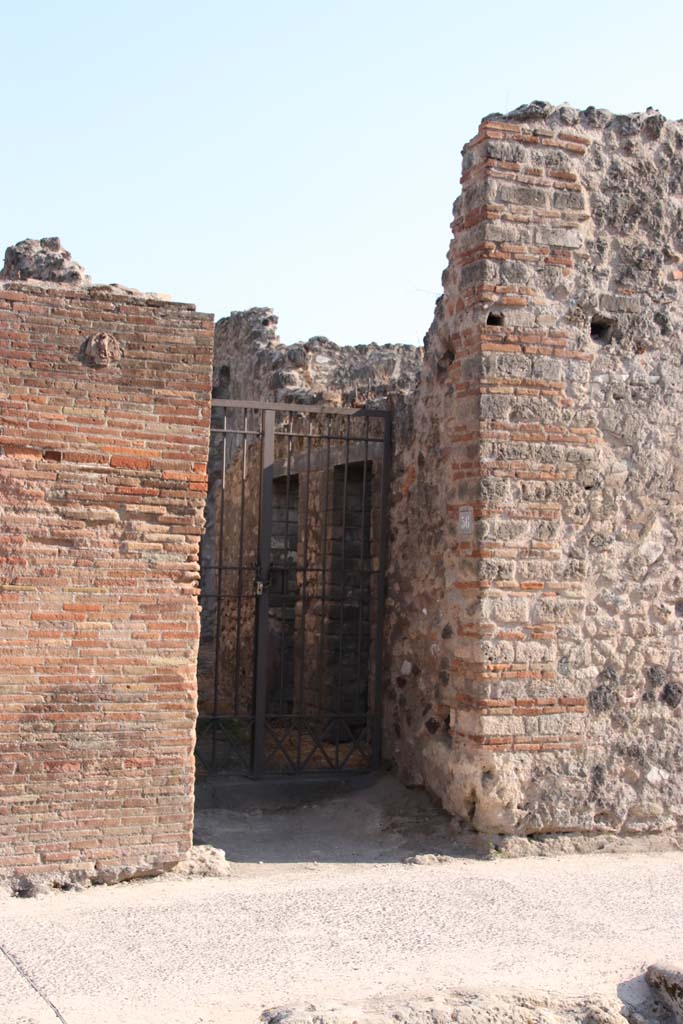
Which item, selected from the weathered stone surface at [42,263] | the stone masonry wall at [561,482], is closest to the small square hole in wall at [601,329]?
the stone masonry wall at [561,482]

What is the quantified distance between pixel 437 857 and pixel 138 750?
6.18 feet

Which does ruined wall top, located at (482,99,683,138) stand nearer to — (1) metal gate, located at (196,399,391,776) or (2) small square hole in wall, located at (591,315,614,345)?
(2) small square hole in wall, located at (591,315,614,345)

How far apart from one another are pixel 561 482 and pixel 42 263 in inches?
135

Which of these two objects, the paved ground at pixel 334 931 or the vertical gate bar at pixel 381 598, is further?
the vertical gate bar at pixel 381 598

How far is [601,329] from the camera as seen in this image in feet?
23.5

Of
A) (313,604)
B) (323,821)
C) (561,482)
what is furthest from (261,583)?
(561,482)

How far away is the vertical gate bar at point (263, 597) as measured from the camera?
303 inches

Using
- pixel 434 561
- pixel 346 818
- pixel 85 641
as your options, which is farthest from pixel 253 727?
pixel 85 641

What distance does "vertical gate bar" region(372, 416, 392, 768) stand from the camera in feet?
26.7

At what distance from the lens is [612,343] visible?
7090mm

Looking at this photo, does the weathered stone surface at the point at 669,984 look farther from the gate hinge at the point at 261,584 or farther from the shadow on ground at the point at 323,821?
the gate hinge at the point at 261,584

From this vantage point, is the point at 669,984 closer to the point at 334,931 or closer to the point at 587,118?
the point at 334,931

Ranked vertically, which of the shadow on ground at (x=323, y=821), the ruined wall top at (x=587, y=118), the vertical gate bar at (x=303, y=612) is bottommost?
the shadow on ground at (x=323, y=821)

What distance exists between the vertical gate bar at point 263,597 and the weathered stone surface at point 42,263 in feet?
5.45
